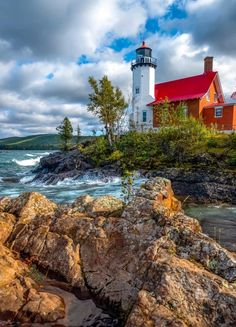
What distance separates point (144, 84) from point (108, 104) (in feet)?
35.4

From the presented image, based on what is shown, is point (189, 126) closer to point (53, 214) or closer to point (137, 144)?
point (137, 144)

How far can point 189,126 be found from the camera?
28625 millimetres

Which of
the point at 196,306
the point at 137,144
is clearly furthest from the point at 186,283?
the point at 137,144

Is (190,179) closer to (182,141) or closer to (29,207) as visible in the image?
(182,141)

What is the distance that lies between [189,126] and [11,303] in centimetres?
2577

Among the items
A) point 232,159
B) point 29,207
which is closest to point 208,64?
point 232,159

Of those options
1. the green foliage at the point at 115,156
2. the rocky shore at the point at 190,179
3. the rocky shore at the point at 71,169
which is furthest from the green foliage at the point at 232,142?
the green foliage at the point at 115,156

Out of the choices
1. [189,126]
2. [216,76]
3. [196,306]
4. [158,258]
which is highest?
[216,76]

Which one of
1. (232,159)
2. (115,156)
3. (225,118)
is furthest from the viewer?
(225,118)

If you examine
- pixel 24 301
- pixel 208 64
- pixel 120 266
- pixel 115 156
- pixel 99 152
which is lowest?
pixel 24 301

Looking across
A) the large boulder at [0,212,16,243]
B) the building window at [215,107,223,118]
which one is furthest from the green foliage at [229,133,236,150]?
the large boulder at [0,212,16,243]

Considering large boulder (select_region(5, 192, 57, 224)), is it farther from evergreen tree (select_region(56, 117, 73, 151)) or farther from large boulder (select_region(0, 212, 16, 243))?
evergreen tree (select_region(56, 117, 73, 151))

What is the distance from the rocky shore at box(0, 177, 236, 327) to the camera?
15.7ft

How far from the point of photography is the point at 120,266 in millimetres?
6238
